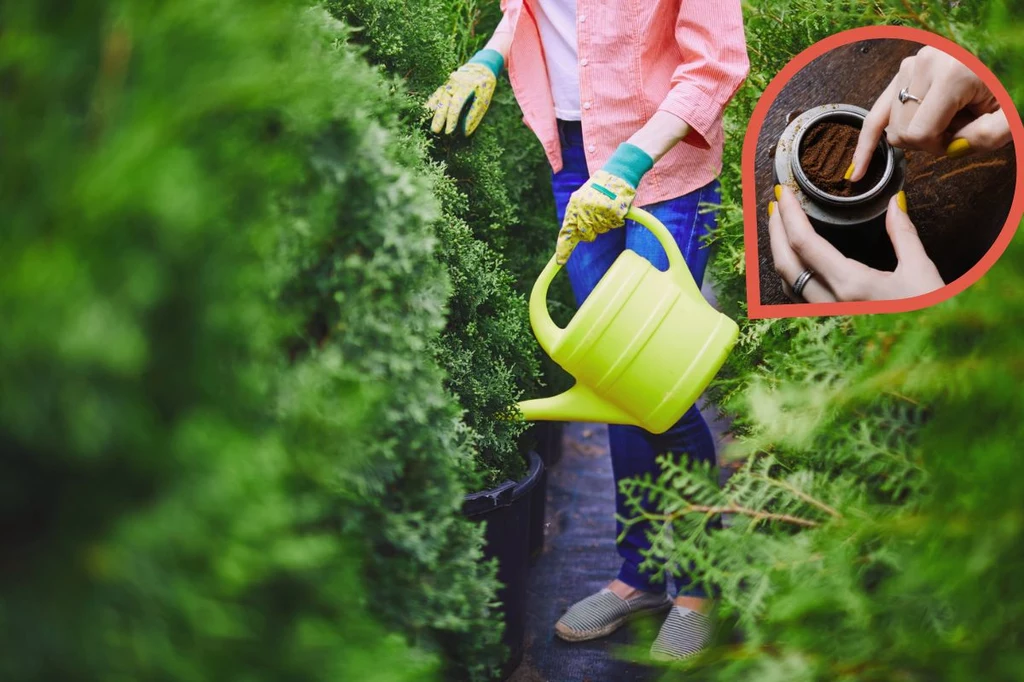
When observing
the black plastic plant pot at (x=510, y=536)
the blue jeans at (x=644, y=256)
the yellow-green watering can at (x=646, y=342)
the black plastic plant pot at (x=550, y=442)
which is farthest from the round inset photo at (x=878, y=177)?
the black plastic plant pot at (x=550, y=442)

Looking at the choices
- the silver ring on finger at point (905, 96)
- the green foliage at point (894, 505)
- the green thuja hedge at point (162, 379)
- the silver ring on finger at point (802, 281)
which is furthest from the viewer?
the silver ring on finger at point (802, 281)

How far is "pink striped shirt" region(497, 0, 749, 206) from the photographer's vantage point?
1960mm

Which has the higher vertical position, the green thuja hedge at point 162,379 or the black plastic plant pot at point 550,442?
the green thuja hedge at point 162,379

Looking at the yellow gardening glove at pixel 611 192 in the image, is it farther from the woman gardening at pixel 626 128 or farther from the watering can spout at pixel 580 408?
the watering can spout at pixel 580 408

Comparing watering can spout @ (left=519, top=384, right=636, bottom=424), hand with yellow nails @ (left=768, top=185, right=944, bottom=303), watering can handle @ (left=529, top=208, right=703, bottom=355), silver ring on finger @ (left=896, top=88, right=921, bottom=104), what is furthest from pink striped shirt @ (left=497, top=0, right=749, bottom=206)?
watering can spout @ (left=519, top=384, right=636, bottom=424)

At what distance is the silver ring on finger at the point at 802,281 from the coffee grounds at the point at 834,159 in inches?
6.4

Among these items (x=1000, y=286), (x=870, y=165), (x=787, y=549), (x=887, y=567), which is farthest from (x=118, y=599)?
(x=870, y=165)

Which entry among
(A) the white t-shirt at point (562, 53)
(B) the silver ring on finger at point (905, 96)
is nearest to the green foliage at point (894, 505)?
(B) the silver ring on finger at point (905, 96)

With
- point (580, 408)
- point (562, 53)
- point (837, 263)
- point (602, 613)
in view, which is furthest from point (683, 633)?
point (562, 53)

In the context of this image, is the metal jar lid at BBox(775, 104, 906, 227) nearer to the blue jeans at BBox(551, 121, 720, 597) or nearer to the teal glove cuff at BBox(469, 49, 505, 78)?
the blue jeans at BBox(551, 121, 720, 597)

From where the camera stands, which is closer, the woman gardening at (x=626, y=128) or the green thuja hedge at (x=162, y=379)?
the green thuja hedge at (x=162, y=379)

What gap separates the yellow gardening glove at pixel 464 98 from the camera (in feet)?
6.94

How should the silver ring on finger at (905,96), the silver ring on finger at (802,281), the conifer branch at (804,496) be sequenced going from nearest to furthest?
the conifer branch at (804,496) < the silver ring on finger at (905,96) < the silver ring on finger at (802,281)

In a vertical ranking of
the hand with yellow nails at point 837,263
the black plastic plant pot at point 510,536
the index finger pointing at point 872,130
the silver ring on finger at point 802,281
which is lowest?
the black plastic plant pot at point 510,536
